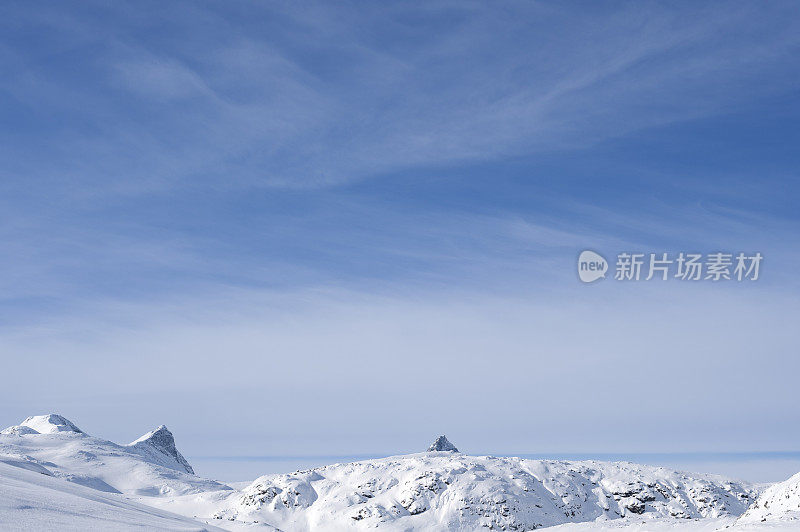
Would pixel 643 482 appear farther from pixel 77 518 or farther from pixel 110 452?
pixel 110 452

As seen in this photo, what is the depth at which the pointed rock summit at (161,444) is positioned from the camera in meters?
179

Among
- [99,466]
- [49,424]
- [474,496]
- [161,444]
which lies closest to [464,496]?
[474,496]

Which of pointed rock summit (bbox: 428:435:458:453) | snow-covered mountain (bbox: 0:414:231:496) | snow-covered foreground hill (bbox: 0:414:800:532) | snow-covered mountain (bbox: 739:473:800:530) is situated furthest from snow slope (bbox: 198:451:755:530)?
pointed rock summit (bbox: 428:435:458:453)

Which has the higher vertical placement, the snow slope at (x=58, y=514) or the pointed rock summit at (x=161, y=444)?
the snow slope at (x=58, y=514)

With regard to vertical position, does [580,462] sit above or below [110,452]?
above

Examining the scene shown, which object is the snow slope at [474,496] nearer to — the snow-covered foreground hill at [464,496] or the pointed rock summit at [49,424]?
the snow-covered foreground hill at [464,496]

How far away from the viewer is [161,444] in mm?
190625

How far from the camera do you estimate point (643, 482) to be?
75812 millimetres

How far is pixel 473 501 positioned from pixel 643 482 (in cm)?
2285

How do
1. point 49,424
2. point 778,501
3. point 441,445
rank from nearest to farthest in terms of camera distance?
point 778,501
point 441,445
point 49,424

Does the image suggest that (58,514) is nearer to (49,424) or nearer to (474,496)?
(474,496)

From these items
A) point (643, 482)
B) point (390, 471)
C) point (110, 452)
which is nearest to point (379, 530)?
point (390, 471)

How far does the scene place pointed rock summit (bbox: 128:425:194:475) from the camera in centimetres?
17936

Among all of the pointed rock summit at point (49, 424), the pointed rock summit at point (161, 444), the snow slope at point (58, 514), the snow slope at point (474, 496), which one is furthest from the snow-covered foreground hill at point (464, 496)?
the pointed rock summit at point (49, 424)
